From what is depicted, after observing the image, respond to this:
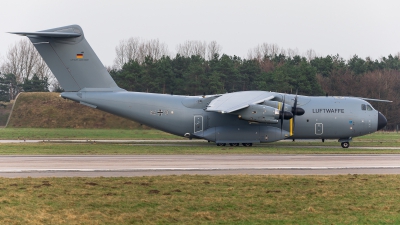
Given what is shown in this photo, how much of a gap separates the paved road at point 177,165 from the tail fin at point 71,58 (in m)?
10.9

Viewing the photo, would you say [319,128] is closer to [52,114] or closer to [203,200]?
[203,200]

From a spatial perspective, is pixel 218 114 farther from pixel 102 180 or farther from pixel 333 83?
pixel 333 83

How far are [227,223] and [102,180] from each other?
7094mm

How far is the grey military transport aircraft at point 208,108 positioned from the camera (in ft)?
114

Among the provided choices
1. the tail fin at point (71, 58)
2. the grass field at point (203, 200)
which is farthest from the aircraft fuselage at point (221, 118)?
the grass field at point (203, 200)

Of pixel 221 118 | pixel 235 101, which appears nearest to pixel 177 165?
pixel 235 101

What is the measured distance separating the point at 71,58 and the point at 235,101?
11976 millimetres

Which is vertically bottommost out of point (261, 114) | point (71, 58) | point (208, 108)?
point (261, 114)

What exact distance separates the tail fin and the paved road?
431 inches

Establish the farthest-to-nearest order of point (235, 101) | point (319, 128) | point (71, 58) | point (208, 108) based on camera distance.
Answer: point (319, 128) < point (235, 101) < point (71, 58) < point (208, 108)

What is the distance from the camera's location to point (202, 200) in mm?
13375

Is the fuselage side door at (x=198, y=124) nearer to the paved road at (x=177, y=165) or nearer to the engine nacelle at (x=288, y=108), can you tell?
the engine nacelle at (x=288, y=108)

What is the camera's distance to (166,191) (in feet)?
48.2

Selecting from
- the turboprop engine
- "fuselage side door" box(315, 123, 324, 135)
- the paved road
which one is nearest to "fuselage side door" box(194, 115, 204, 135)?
the turboprop engine
